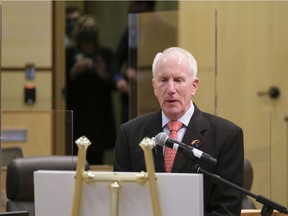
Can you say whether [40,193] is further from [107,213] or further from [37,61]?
[37,61]

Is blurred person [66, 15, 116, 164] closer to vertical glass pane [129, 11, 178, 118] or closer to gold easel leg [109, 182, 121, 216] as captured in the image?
vertical glass pane [129, 11, 178, 118]

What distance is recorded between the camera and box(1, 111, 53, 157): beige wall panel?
6.60 m

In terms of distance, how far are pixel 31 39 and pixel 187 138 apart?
4.01 metres

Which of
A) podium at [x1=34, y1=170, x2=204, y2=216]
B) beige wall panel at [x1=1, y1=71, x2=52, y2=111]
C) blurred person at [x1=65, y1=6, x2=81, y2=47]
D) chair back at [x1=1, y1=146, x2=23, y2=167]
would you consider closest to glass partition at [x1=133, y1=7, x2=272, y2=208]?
chair back at [x1=1, y1=146, x2=23, y2=167]

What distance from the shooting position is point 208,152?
3570 mm

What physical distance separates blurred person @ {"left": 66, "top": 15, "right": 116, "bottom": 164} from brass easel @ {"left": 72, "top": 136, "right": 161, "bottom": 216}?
5.53 metres

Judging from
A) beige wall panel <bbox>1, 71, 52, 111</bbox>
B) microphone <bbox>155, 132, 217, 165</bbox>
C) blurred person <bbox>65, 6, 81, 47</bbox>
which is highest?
blurred person <bbox>65, 6, 81, 47</bbox>

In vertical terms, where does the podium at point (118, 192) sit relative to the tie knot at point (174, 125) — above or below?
below

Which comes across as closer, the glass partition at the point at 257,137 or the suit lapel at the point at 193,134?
the suit lapel at the point at 193,134

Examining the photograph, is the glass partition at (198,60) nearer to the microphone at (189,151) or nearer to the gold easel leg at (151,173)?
the microphone at (189,151)

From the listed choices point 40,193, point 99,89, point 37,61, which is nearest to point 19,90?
point 37,61

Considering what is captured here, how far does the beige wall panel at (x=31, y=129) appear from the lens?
6602mm

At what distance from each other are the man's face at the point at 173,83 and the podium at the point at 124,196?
2.51 ft

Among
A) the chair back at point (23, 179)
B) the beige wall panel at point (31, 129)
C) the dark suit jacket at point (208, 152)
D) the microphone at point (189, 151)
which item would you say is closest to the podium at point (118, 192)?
the microphone at point (189, 151)
